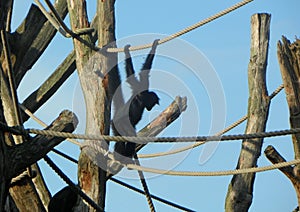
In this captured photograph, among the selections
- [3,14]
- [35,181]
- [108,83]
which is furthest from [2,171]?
[35,181]

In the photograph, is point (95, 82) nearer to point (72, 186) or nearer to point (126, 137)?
point (72, 186)

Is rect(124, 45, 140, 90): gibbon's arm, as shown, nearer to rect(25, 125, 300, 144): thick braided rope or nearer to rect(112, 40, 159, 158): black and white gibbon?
rect(112, 40, 159, 158): black and white gibbon

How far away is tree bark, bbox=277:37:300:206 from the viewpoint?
4965 millimetres

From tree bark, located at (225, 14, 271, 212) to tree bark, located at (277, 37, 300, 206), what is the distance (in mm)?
124

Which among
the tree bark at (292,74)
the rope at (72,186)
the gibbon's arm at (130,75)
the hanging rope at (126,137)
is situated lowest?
the rope at (72,186)

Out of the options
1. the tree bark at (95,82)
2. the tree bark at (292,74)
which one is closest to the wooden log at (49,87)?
the tree bark at (95,82)

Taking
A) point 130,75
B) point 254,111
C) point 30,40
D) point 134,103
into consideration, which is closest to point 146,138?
point 254,111

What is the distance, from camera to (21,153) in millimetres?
3580

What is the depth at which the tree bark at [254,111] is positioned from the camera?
480 cm

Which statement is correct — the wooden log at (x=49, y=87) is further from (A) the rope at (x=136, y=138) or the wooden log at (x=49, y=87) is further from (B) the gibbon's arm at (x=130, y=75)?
(A) the rope at (x=136, y=138)

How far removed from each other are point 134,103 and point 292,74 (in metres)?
1.65

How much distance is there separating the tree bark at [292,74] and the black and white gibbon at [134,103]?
1.14 meters

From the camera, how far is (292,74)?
503cm

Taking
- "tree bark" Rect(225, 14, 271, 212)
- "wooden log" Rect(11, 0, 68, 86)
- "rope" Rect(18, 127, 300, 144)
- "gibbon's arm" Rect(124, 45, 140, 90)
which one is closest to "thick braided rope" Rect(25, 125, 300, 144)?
"rope" Rect(18, 127, 300, 144)
